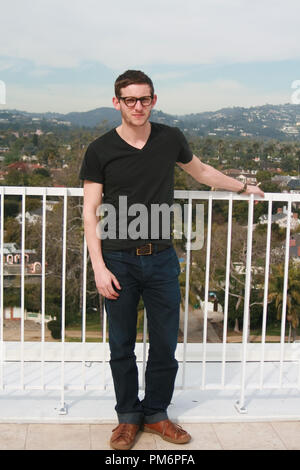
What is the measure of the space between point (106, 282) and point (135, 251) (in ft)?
0.55

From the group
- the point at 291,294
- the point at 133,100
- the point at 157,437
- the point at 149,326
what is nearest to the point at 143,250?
the point at 149,326

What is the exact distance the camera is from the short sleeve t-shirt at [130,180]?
2.05 m

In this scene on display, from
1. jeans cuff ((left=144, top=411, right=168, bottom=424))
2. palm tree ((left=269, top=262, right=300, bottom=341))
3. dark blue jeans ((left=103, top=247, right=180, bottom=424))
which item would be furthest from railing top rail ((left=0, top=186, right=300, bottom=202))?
palm tree ((left=269, top=262, right=300, bottom=341))

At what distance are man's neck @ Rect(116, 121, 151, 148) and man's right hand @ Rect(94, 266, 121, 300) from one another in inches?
20.0

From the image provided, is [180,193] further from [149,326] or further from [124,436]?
[124,436]

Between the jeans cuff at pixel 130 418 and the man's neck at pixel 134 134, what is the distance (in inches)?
43.9

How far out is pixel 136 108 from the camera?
1993 millimetres

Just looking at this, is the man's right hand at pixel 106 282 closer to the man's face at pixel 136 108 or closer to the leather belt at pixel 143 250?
the leather belt at pixel 143 250

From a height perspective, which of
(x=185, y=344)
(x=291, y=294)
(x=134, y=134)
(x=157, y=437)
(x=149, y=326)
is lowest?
(x=291, y=294)

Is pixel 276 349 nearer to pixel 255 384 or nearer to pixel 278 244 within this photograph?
pixel 255 384

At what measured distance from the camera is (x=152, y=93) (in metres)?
2.03

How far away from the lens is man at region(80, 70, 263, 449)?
80.5 inches
